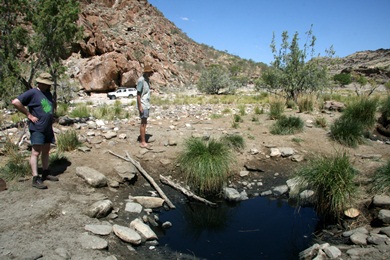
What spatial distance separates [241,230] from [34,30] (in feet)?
30.3

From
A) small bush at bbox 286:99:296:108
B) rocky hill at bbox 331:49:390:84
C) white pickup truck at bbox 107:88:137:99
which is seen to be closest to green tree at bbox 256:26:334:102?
small bush at bbox 286:99:296:108

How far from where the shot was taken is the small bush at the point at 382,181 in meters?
5.42

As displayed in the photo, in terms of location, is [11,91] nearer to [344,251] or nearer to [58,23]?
[58,23]

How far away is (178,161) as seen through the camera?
741 centimetres

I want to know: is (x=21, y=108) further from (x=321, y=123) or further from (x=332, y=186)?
(x=321, y=123)

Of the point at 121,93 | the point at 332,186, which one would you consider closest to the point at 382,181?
the point at 332,186

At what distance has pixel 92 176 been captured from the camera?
6062 mm

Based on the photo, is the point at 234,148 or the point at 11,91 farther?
the point at 11,91

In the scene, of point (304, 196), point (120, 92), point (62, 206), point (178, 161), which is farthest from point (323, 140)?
point (120, 92)

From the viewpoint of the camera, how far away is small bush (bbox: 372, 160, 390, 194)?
17.8 ft

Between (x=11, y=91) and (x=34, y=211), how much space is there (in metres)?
6.40

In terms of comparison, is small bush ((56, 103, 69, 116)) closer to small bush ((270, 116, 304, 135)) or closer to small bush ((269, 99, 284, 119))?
small bush ((270, 116, 304, 135))

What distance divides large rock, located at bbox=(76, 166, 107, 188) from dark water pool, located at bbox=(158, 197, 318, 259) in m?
1.39

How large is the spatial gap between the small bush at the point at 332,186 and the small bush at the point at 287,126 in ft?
12.7
